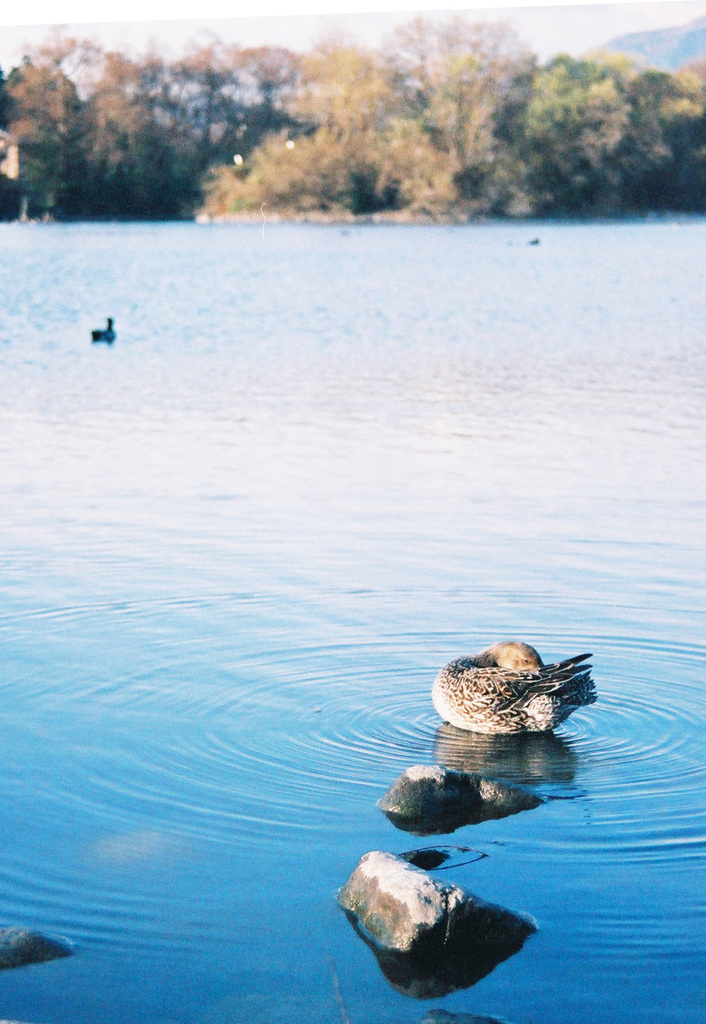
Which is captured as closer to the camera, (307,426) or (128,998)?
(128,998)

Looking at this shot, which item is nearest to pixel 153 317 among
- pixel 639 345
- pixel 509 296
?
pixel 509 296

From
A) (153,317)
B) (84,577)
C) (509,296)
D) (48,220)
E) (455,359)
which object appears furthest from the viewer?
(48,220)

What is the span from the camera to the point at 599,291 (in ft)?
107

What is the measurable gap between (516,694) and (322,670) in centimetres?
125

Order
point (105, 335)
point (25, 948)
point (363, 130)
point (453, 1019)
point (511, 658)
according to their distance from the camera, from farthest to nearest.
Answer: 1. point (363, 130)
2. point (105, 335)
3. point (511, 658)
4. point (25, 948)
5. point (453, 1019)

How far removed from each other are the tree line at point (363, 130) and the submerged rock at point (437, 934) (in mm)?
78328

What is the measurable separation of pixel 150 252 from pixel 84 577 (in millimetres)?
45729

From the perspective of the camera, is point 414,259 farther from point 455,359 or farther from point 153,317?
point 455,359

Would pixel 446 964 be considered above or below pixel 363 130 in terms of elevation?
below

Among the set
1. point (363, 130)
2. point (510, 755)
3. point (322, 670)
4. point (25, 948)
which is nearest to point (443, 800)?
point (510, 755)

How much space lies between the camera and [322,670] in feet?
22.7

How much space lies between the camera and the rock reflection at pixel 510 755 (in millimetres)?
A: 5781

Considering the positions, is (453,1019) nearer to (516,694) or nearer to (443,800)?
(443,800)

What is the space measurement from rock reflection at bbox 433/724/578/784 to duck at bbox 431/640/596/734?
0.05 m
